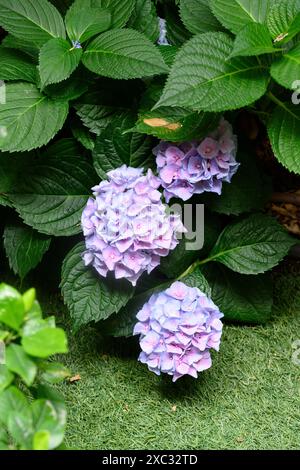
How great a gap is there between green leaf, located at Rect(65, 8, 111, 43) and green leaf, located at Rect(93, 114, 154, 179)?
6.0 inches

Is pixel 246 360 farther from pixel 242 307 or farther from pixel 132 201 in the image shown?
pixel 132 201

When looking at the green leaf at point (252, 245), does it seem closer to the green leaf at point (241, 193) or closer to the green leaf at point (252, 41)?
the green leaf at point (241, 193)

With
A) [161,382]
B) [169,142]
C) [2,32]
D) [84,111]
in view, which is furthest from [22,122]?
[161,382]

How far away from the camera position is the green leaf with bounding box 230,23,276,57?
113cm

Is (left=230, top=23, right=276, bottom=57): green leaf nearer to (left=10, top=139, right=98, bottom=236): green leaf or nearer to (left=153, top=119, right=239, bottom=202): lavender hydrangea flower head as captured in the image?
(left=153, top=119, right=239, bottom=202): lavender hydrangea flower head

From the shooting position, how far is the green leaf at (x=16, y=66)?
50.8 inches

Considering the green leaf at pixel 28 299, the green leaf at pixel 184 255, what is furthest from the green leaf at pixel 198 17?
the green leaf at pixel 28 299

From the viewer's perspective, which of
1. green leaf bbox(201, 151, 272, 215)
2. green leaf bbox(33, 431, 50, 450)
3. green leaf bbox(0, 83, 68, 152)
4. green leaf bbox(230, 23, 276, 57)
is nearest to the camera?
green leaf bbox(33, 431, 50, 450)

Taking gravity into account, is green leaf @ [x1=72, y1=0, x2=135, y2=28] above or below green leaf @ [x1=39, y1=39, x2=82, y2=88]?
above

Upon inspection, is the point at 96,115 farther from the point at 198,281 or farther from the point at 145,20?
the point at 198,281

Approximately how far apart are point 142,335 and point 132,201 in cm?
23

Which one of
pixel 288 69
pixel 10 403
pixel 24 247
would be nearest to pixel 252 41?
pixel 288 69

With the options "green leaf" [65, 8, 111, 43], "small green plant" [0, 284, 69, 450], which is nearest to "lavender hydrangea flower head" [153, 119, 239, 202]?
"green leaf" [65, 8, 111, 43]

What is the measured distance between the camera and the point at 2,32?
1549 millimetres
